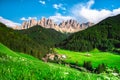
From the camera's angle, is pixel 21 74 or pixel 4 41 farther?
pixel 4 41

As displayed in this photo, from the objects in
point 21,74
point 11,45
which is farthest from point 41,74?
point 11,45

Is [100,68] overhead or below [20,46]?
below

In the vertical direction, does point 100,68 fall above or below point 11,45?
below

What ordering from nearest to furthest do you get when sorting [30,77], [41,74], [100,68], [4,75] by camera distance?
[4,75]
[30,77]
[41,74]
[100,68]

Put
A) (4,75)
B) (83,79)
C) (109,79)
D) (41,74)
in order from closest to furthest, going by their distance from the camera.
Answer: (4,75) < (41,74) < (83,79) < (109,79)

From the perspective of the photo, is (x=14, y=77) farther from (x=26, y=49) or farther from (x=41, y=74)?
(x=26, y=49)

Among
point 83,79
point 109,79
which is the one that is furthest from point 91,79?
point 109,79

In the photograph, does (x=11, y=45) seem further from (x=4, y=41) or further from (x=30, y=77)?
(x=30, y=77)

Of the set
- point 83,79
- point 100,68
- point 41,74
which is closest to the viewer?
point 41,74

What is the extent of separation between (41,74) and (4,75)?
6.94 ft

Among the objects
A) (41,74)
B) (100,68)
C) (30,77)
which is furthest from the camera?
(100,68)

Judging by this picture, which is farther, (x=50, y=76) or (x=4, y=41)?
(x=4, y=41)

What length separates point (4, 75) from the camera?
859 centimetres

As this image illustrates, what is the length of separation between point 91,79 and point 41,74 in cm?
283
